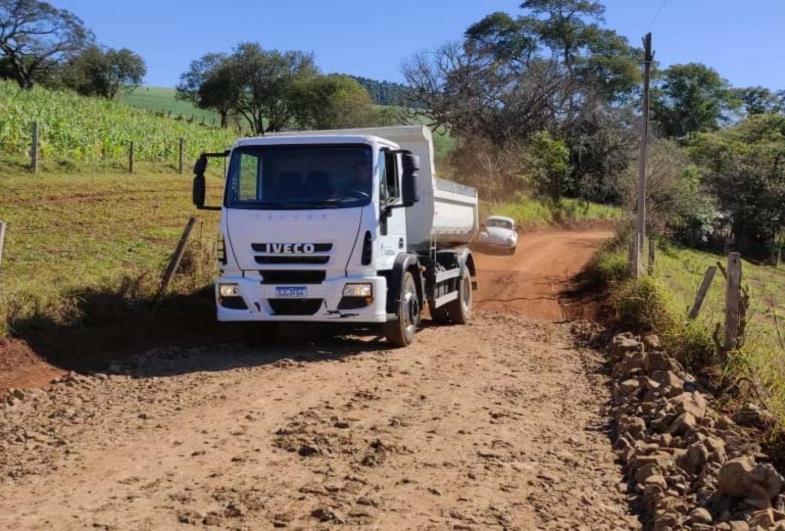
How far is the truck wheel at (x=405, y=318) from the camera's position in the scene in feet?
34.5

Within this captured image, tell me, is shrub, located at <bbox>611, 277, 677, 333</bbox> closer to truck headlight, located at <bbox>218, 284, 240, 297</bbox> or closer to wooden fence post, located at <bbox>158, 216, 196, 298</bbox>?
truck headlight, located at <bbox>218, 284, 240, 297</bbox>

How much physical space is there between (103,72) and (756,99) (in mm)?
59806

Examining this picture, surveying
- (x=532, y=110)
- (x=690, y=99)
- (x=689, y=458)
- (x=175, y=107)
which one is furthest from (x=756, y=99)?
(x=689, y=458)

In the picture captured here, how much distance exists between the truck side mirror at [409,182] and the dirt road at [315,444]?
201cm

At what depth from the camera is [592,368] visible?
1023cm

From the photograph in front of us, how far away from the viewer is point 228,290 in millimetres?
10047

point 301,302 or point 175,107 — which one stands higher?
point 175,107

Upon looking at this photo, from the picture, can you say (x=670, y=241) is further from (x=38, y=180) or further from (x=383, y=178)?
(x=383, y=178)

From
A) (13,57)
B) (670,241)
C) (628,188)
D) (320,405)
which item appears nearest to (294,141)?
(320,405)

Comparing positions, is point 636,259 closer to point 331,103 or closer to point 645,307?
point 645,307

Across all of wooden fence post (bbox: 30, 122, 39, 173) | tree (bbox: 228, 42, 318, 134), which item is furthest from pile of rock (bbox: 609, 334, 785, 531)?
tree (bbox: 228, 42, 318, 134)

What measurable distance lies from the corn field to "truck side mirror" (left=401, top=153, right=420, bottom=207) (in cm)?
1959

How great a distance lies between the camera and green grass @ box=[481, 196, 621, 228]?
119 ft

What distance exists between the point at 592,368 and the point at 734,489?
502cm
